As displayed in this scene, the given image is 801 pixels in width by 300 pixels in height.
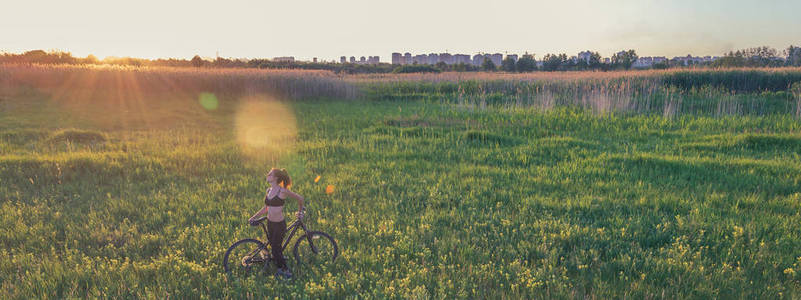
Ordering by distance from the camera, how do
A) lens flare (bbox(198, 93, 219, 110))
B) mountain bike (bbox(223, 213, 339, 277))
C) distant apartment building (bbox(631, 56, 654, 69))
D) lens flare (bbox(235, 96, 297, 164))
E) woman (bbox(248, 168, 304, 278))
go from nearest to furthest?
A: woman (bbox(248, 168, 304, 278)) → mountain bike (bbox(223, 213, 339, 277)) → lens flare (bbox(235, 96, 297, 164)) → lens flare (bbox(198, 93, 219, 110)) → distant apartment building (bbox(631, 56, 654, 69))

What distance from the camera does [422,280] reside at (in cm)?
395

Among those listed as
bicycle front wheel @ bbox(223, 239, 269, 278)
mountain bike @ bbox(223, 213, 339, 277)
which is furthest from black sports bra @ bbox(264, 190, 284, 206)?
bicycle front wheel @ bbox(223, 239, 269, 278)

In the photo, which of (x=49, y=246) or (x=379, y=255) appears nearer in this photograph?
(x=379, y=255)

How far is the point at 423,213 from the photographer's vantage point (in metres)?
5.70

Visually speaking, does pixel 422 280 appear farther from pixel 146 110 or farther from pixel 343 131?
pixel 146 110

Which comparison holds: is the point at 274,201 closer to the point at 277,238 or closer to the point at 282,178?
the point at 282,178

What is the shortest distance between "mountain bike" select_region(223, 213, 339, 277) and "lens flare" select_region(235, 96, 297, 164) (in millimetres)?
4328

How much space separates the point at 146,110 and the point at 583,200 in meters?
18.5

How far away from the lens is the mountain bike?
396cm

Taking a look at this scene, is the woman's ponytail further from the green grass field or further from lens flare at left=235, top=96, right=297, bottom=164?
lens flare at left=235, top=96, right=297, bottom=164

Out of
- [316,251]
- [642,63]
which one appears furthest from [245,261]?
[642,63]

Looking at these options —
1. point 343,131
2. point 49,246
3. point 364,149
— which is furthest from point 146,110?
point 49,246

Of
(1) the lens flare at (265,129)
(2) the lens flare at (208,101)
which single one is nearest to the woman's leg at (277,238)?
(1) the lens flare at (265,129)

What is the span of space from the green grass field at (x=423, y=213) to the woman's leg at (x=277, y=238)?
0.70 feet
